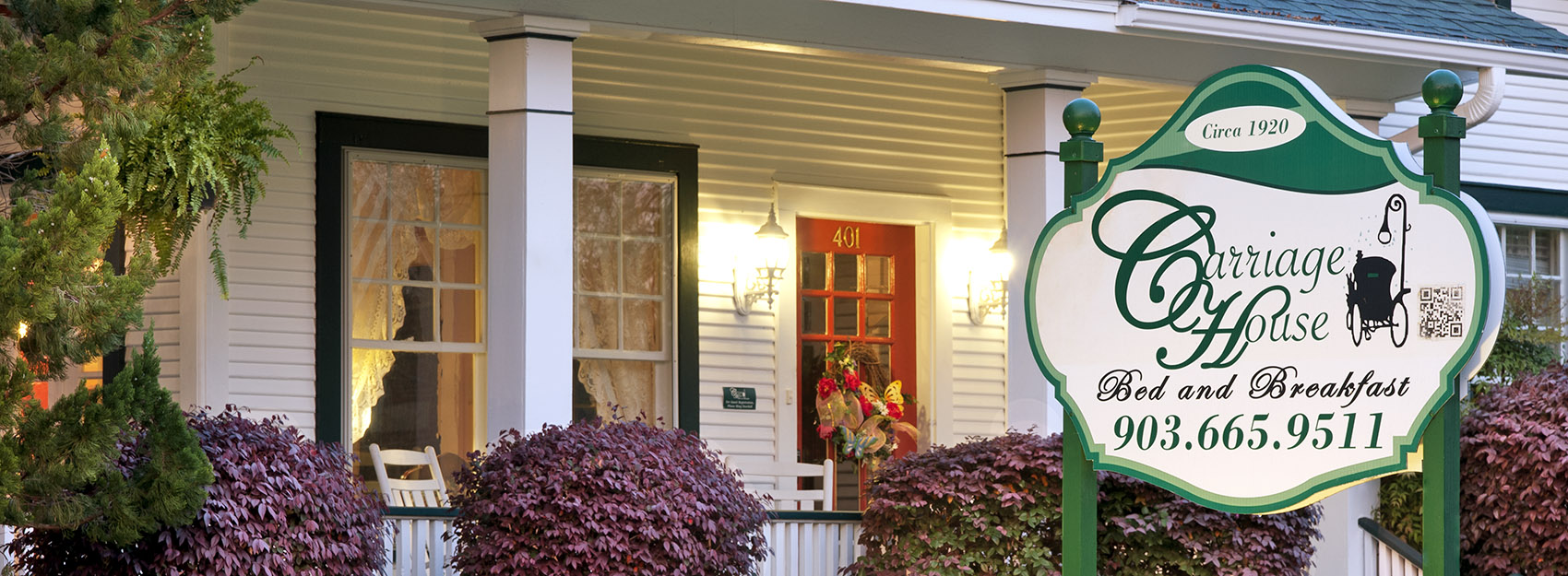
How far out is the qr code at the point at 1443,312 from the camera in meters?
4.71

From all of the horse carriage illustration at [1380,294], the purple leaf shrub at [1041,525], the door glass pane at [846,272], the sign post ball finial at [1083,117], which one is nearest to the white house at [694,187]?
the door glass pane at [846,272]

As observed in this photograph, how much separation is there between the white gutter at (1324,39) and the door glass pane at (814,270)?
3.00m

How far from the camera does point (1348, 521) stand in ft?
28.9

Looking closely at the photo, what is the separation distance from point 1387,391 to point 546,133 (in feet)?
13.7

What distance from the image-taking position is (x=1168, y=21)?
8.55m

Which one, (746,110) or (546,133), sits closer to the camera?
(546,133)

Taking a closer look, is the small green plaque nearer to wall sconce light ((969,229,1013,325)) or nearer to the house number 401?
the house number 401

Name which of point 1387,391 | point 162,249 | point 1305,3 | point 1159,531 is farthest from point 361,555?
point 1305,3

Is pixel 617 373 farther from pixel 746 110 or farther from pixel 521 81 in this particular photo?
pixel 521 81

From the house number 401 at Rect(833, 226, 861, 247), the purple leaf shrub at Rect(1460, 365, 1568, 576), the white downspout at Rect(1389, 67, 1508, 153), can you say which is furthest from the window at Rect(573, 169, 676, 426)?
the purple leaf shrub at Rect(1460, 365, 1568, 576)

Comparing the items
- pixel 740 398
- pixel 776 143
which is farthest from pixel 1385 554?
pixel 776 143

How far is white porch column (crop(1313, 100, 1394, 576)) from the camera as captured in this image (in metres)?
8.47

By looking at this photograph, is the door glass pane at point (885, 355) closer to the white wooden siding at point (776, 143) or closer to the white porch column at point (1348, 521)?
the white wooden siding at point (776, 143)

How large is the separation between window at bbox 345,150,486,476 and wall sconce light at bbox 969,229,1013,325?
3.26 m
